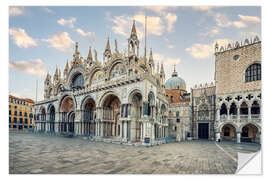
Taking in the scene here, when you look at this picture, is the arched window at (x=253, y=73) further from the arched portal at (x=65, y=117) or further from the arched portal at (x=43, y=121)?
the arched portal at (x=43, y=121)

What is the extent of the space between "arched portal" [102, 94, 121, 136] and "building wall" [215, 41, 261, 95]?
51.0 feet

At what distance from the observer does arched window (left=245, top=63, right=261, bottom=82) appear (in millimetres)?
19758

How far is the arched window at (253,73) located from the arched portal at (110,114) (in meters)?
17.5

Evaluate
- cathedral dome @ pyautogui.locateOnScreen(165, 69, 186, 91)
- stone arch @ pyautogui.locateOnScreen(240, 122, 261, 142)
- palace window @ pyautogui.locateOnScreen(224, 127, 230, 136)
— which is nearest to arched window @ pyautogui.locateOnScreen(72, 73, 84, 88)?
cathedral dome @ pyautogui.locateOnScreen(165, 69, 186, 91)

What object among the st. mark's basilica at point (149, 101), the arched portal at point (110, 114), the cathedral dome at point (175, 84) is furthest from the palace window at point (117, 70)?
the cathedral dome at point (175, 84)

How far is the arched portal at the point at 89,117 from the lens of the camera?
24252mm

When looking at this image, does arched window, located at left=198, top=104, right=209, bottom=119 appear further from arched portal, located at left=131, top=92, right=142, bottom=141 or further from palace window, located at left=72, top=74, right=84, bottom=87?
palace window, located at left=72, top=74, right=84, bottom=87

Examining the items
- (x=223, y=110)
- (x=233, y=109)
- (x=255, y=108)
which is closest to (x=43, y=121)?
(x=223, y=110)

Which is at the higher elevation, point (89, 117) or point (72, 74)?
point (72, 74)

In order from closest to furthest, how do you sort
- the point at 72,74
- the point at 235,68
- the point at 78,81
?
the point at 235,68 < the point at 78,81 < the point at 72,74

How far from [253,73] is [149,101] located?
1429 cm

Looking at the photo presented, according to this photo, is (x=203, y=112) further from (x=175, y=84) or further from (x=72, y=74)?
(x=72, y=74)

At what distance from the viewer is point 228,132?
965 inches
